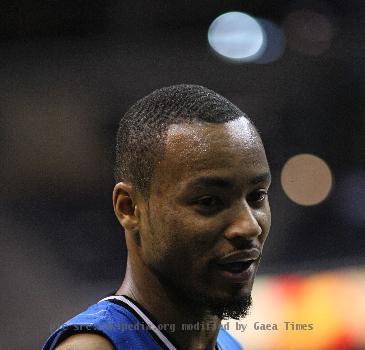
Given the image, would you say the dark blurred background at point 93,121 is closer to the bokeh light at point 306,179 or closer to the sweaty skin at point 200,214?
the bokeh light at point 306,179

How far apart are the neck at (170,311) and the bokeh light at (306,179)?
2871 millimetres

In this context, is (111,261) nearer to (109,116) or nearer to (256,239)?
(109,116)

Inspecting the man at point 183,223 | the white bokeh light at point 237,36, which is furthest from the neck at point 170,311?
the white bokeh light at point 237,36

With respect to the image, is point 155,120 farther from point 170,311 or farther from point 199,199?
point 170,311

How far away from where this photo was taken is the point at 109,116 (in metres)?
4.57

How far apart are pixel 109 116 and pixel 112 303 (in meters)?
2.92

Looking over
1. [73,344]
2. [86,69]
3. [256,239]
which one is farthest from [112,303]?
[86,69]

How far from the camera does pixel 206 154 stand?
5.42ft

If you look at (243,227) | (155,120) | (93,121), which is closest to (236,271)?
(243,227)

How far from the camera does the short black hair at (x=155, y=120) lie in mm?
1718

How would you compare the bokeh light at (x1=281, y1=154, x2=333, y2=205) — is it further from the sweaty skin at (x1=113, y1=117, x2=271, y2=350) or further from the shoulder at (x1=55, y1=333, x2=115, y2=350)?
the shoulder at (x1=55, y1=333, x2=115, y2=350)

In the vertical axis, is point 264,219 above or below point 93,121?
below

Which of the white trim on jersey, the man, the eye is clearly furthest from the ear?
the eye

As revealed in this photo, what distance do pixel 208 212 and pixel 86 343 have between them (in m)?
0.45
